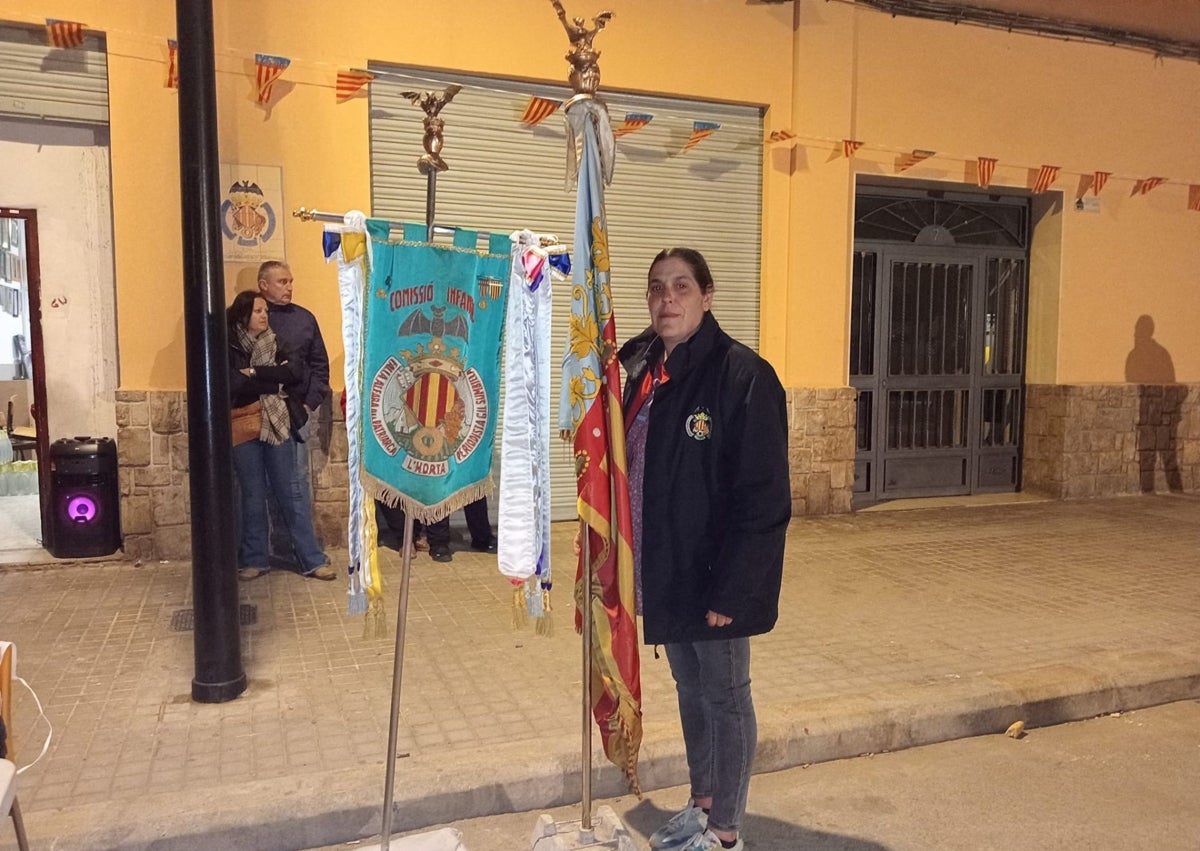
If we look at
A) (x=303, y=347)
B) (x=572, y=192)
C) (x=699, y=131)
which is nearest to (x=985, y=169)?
(x=699, y=131)

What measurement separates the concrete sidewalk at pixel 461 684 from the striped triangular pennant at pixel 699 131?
147 inches

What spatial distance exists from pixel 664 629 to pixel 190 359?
2.60m

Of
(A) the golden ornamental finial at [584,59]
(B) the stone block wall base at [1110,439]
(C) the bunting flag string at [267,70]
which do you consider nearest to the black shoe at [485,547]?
(C) the bunting flag string at [267,70]

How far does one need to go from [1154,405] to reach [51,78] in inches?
446

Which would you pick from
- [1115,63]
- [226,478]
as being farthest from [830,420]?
[226,478]

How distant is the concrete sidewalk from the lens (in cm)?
357

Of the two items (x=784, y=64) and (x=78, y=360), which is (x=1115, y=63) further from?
(x=78, y=360)

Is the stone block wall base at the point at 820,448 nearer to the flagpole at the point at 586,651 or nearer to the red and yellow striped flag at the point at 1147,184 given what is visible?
the red and yellow striped flag at the point at 1147,184

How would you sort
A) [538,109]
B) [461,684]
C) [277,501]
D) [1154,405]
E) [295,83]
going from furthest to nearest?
[1154,405]
[538,109]
[295,83]
[277,501]
[461,684]

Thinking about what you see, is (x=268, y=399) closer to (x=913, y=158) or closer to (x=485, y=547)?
(x=485, y=547)

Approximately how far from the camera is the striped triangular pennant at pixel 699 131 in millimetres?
8133

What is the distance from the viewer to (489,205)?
803 cm

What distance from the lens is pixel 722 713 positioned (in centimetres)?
316

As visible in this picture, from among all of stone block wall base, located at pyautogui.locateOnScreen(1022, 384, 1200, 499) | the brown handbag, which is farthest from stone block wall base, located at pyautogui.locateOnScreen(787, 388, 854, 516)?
the brown handbag
